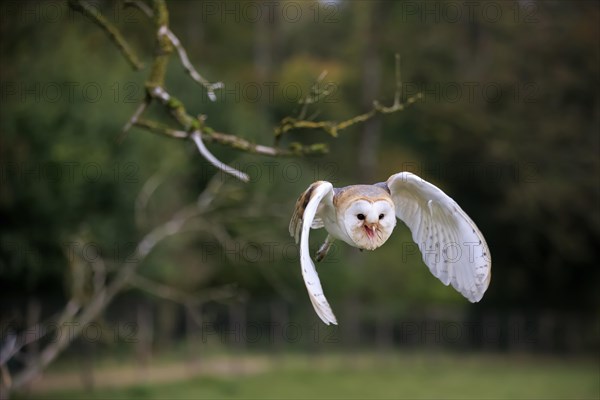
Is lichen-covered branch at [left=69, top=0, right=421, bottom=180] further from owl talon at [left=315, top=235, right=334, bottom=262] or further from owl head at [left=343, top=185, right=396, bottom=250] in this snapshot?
owl head at [left=343, top=185, right=396, bottom=250]

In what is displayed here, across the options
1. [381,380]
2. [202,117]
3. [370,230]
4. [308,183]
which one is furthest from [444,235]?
[308,183]

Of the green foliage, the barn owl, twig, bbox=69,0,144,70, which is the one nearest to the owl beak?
the barn owl

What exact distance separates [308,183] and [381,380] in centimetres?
467

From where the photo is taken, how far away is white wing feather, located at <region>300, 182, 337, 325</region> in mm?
3057

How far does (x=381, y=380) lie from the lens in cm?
1836

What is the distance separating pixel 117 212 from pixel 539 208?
37.1 feet

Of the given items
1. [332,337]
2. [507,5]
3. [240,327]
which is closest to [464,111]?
[507,5]

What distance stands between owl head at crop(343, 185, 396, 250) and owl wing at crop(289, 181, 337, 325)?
137 millimetres

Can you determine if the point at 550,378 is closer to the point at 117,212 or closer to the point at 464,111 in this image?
the point at 464,111

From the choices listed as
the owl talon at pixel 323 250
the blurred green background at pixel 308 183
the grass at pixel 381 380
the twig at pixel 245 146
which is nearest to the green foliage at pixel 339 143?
the blurred green background at pixel 308 183

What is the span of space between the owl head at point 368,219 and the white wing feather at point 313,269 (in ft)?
0.44

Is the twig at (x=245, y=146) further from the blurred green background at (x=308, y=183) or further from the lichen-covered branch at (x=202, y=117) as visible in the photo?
the blurred green background at (x=308, y=183)

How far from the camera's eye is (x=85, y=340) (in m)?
15.6

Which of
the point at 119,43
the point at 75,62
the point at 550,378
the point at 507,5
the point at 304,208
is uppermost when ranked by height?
the point at 507,5
